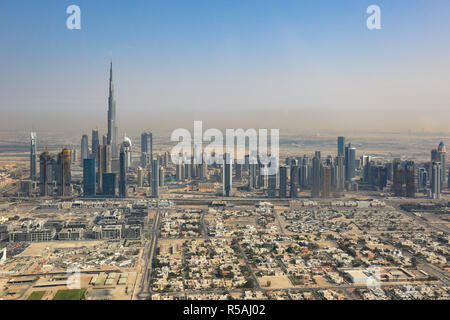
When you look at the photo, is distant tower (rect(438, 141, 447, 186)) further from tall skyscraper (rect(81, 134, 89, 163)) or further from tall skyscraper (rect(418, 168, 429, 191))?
tall skyscraper (rect(81, 134, 89, 163))

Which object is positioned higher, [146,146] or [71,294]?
[146,146]

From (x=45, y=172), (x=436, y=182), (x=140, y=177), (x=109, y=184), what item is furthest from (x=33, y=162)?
(x=436, y=182)

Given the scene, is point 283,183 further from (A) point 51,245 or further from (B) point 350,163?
(A) point 51,245

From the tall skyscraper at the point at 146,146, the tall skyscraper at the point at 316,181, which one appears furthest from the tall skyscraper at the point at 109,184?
the tall skyscraper at the point at 316,181

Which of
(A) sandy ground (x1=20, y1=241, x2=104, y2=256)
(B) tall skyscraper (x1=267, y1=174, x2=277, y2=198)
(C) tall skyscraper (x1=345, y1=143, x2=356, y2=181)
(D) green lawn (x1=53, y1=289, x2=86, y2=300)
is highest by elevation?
(C) tall skyscraper (x1=345, y1=143, x2=356, y2=181)

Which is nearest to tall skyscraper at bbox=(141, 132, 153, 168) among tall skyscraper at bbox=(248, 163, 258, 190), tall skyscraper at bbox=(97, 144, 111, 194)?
tall skyscraper at bbox=(97, 144, 111, 194)
